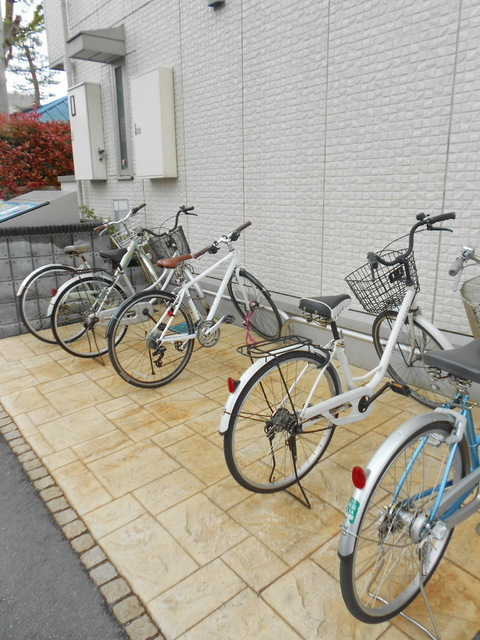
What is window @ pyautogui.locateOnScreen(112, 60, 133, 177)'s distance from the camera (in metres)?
7.16

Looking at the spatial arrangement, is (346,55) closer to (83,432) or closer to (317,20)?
(317,20)

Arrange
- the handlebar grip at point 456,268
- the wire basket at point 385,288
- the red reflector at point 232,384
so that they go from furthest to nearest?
the wire basket at point 385,288, the handlebar grip at point 456,268, the red reflector at point 232,384

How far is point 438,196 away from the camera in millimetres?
3473

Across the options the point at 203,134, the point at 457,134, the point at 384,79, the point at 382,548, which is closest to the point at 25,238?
the point at 203,134

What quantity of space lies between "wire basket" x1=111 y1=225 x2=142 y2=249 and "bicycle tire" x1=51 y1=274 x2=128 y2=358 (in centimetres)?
35

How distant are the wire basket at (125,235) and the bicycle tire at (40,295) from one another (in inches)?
21.0

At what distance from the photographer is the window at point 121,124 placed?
7156 mm

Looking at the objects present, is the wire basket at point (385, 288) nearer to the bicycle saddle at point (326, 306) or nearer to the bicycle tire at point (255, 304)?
the bicycle saddle at point (326, 306)

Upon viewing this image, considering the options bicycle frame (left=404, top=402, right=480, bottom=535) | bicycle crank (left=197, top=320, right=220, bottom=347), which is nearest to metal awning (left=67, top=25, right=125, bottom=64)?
bicycle crank (left=197, top=320, right=220, bottom=347)

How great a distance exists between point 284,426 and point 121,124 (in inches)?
250

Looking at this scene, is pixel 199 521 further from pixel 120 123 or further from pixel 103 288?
pixel 120 123

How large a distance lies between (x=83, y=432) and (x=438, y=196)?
9.67 feet

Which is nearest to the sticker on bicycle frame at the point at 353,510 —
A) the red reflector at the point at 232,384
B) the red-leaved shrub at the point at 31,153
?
the red reflector at the point at 232,384

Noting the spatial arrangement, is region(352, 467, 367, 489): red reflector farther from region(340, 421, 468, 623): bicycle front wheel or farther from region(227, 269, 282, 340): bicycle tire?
region(227, 269, 282, 340): bicycle tire
